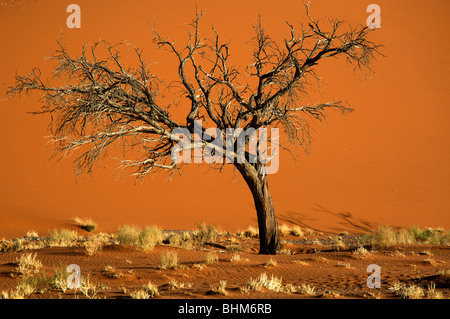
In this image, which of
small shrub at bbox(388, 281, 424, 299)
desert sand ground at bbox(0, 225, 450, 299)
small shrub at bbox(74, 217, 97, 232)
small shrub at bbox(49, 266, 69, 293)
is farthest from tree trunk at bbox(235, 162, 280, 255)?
small shrub at bbox(74, 217, 97, 232)

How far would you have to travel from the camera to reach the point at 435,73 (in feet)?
132

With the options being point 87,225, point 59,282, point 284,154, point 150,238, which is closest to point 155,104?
point 150,238

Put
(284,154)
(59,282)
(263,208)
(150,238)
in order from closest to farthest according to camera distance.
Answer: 1. (59,282)
2. (150,238)
3. (263,208)
4. (284,154)

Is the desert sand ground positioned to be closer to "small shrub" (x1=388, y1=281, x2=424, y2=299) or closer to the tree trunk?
"small shrub" (x1=388, y1=281, x2=424, y2=299)

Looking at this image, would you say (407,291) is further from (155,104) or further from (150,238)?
(155,104)

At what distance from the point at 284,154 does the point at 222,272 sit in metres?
25.4

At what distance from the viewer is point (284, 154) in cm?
3438

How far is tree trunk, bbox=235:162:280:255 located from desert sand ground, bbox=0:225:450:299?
44cm

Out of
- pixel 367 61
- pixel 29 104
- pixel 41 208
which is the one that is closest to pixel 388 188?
pixel 367 61

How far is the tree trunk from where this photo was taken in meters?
12.9

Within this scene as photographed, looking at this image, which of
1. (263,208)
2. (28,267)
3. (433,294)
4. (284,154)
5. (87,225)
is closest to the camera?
(433,294)

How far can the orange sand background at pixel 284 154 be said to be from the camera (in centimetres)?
2352

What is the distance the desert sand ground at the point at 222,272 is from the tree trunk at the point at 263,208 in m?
0.44
